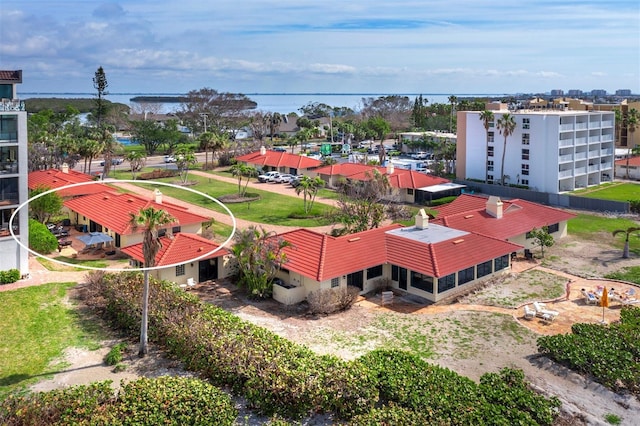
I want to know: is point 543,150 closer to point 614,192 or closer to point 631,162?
point 614,192

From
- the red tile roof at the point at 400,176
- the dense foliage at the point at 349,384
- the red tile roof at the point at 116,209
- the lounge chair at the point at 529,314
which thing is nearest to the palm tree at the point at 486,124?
the red tile roof at the point at 400,176

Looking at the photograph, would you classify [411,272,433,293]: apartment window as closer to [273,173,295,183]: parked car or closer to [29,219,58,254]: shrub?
[29,219,58,254]: shrub

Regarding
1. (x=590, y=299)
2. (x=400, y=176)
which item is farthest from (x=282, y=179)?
(x=590, y=299)

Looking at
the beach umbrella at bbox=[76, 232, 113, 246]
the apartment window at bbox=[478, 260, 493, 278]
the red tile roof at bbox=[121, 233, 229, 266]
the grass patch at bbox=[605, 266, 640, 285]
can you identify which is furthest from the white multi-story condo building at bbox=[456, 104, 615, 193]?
the beach umbrella at bbox=[76, 232, 113, 246]

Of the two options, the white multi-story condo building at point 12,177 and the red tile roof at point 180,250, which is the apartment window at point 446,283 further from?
A: the white multi-story condo building at point 12,177

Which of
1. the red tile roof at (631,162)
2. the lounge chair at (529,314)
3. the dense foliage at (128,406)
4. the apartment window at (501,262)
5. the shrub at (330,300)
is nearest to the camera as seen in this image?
the dense foliage at (128,406)

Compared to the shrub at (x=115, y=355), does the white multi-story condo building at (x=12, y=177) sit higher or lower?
higher

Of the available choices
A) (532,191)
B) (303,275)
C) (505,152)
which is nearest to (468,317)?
(303,275)
